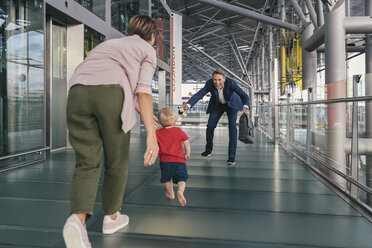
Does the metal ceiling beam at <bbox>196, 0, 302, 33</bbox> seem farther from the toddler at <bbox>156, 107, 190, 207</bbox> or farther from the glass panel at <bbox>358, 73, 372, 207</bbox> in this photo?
the toddler at <bbox>156, 107, 190, 207</bbox>

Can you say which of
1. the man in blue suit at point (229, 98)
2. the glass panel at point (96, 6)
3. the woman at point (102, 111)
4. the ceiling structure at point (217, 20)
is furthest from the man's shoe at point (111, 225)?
the ceiling structure at point (217, 20)

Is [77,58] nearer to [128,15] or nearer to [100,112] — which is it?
[128,15]

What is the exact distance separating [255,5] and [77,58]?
2602 centimetres

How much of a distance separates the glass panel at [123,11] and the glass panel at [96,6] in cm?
74

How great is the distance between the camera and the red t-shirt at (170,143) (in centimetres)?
313

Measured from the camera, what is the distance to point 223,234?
2.33 metres

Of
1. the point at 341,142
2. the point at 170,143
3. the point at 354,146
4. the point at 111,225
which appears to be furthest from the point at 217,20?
the point at 111,225

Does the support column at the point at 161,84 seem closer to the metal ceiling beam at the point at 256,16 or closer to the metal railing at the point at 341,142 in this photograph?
the metal ceiling beam at the point at 256,16

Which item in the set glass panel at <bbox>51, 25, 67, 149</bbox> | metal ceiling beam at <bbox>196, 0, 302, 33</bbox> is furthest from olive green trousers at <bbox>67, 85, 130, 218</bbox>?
metal ceiling beam at <bbox>196, 0, 302, 33</bbox>

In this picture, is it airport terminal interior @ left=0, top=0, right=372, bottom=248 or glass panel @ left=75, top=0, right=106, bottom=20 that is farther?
glass panel @ left=75, top=0, right=106, bottom=20

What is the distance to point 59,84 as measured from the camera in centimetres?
741

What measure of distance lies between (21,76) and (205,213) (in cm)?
422

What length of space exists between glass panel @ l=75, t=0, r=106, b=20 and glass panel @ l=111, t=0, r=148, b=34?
0.74 metres

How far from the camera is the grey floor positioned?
2.22m
